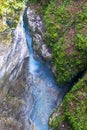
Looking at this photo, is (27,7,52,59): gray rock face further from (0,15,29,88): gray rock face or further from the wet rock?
the wet rock

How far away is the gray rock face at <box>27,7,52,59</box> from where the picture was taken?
10961mm

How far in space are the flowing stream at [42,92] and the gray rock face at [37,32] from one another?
40 centimetres

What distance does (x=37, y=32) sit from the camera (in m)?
11.4

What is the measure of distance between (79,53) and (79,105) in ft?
6.08

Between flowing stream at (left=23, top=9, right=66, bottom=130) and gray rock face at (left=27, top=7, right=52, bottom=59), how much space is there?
40cm

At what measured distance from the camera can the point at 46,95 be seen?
437 inches

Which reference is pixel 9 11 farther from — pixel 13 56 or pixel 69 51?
pixel 69 51

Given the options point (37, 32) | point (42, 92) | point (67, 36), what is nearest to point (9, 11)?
point (67, 36)

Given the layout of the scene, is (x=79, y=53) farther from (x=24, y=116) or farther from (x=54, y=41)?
(x=24, y=116)

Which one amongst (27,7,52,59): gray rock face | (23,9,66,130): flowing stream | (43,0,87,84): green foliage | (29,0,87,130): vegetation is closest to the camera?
(29,0,87,130): vegetation

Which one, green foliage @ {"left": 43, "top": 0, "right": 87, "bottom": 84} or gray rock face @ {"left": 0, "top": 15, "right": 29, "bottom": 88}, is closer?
gray rock face @ {"left": 0, "top": 15, "right": 29, "bottom": 88}

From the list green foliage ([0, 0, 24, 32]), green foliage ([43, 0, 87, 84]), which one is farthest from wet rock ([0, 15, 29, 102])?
green foliage ([43, 0, 87, 84])

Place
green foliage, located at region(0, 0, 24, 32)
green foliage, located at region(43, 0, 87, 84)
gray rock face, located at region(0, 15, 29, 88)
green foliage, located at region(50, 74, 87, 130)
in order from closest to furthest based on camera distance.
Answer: green foliage, located at region(0, 0, 24, 32), gray rock face, located at region(0, 15, 29, 88), green foliage, located at region(50, 74, 87, 130), green foliage, located at region(43, 0, 87, 84)

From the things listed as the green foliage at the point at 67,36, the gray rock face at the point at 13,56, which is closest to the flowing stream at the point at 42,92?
the green foliage at the point at 67,36
